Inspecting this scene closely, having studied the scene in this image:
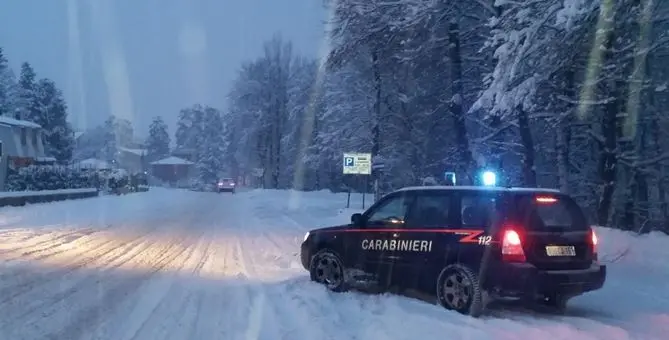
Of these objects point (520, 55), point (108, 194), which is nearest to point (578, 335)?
point (520, 55)

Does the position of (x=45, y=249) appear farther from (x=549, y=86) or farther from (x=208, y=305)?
(x=549, y=86)

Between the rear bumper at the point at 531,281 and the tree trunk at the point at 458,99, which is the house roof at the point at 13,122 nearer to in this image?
the tree trunk at the point at 458,99

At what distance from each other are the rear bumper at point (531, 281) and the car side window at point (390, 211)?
2.01 metres

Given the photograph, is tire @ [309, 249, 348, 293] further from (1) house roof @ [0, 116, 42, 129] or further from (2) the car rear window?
(1) house roof @ [0, 116, 42, 129]

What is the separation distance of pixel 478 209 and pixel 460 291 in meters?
1.03

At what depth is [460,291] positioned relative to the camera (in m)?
9.26

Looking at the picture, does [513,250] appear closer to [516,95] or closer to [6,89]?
[516,95]

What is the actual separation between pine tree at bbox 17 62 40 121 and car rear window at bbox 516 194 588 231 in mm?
78942

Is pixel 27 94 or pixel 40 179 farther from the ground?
pixel 27 94

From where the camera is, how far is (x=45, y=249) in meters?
17.5

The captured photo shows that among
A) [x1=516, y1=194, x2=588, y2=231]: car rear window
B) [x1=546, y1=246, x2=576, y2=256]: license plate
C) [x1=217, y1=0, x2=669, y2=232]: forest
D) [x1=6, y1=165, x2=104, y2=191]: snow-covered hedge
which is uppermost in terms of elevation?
[x1=217, y1=0, x2=669, y2=232]: forest

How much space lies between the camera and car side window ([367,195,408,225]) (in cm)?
1059

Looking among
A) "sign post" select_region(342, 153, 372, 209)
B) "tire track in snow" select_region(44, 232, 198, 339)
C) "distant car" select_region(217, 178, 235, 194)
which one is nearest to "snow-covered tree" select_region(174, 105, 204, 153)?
"distant car" select_region(217, 178, 235, 194)

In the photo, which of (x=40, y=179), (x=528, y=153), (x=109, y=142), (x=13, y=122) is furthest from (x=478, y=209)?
(x=109, y=142)
